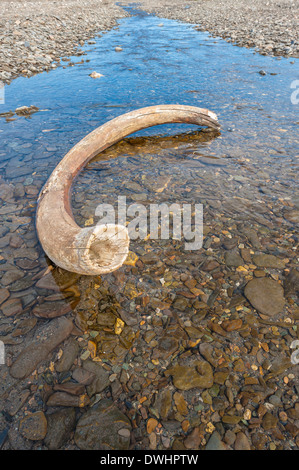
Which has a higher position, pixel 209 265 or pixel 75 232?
pixel 75 232

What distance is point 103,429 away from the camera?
203 cm

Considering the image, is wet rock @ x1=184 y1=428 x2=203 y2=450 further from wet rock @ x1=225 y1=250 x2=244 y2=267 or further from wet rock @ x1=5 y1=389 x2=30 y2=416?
wet rock @ x1=225 y1=250 x2=244 y2=267

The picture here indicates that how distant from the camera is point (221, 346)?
2.56 meters

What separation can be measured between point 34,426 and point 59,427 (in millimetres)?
193

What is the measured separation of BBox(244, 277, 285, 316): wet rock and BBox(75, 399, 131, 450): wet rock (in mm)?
1733

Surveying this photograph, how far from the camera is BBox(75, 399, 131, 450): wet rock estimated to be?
197 cm

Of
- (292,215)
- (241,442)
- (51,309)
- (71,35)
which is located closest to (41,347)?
(51,309)

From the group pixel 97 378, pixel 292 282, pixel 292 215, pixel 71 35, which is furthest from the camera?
pixel 71 35

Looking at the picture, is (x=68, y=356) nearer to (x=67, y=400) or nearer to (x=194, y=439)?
(x=67, y=400)

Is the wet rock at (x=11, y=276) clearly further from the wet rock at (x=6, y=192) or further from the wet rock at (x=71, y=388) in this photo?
the wet rock at (x=6, y=192)

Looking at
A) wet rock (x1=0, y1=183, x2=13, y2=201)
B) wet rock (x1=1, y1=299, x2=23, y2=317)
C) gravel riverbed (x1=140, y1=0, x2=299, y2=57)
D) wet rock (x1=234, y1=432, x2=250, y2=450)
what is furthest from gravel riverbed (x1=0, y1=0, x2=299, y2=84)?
wet rock (x1=234, y1=432, x2=250, y2=450)

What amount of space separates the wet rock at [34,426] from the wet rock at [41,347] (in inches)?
14.4

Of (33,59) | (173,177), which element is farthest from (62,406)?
(33,59)

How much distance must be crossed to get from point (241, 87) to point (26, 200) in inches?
309
